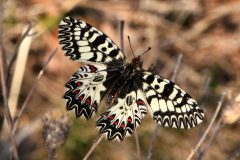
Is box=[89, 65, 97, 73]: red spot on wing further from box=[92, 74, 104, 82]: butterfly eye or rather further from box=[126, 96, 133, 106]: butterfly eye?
box=[126, 96, 133, 106]: butterfly eye

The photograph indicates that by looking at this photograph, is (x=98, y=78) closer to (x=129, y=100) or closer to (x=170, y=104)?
(x=129, y=100)

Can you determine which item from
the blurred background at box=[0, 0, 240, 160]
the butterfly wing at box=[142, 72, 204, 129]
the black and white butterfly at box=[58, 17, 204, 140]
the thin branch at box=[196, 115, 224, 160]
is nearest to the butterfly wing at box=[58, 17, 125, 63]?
the black and white butterfly at box=[58, 17, 204, 140]

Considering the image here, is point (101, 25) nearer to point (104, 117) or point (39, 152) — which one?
point (39, 152)

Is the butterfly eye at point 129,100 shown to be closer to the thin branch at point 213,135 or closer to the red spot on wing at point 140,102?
the red spot on wing at point 140,102

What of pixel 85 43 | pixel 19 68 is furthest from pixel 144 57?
pixel 85 43

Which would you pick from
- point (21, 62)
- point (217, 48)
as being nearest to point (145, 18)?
point (217, 48)

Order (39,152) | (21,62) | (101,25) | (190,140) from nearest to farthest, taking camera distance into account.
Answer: (21,62), (39,152), (190,140), (101,25)
